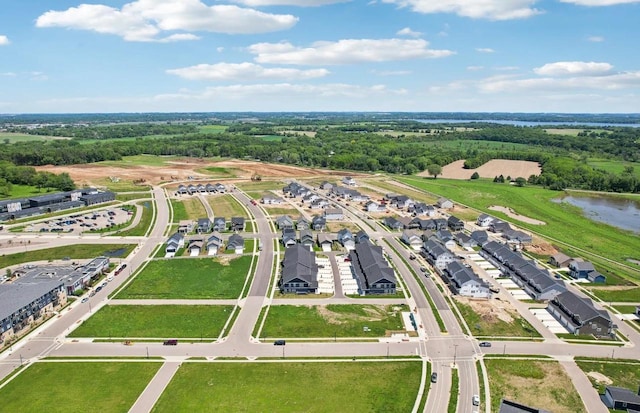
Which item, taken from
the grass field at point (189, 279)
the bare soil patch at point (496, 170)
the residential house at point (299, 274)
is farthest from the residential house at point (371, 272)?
the bare soil patch at point (496, 170)

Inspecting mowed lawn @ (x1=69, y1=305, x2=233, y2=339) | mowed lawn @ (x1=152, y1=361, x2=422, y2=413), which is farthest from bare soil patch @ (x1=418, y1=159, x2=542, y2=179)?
mowed lawn @ (x1=152, y1=361, x2=422, y2=413)

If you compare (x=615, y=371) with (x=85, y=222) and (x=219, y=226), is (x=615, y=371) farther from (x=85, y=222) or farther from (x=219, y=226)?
(x=85, y=222)

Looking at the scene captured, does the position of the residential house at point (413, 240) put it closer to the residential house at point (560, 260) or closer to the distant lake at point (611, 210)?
the residential house at point (560, 260)

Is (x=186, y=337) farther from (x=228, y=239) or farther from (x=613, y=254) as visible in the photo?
(x=613, y=254)

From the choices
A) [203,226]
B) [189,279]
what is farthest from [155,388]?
[203,226]

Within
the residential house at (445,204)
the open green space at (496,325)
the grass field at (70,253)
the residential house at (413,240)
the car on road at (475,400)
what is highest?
the residential house at (445,204)
